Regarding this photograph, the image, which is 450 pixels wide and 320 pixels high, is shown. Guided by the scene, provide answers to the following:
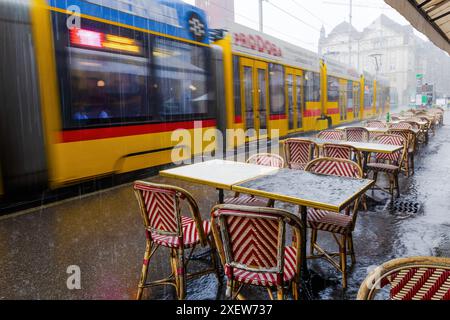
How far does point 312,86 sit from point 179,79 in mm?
8880

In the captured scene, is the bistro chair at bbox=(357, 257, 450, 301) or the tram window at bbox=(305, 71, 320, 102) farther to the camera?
the tram window at bbox=(305, 71, 320, 102)

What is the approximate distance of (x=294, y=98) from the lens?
520 inches

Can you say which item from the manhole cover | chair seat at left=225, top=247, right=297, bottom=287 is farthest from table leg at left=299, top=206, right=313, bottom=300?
the manhole cover

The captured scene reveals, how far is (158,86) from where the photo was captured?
711 cm

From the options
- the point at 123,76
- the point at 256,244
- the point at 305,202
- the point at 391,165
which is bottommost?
the point at 391,165

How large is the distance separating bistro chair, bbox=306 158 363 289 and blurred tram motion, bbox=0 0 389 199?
378 cm

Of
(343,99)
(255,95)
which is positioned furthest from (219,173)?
(343,99)

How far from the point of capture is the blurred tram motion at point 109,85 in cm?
491

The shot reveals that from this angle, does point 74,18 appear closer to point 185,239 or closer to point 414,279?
point 185,239

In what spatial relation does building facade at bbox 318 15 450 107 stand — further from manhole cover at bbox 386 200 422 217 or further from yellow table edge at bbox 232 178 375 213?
yellow table edge at bbox 232 178 375 213

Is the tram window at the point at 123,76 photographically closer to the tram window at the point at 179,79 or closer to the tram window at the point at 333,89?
the tram window at the point at 179,79

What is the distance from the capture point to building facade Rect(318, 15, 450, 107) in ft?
234
